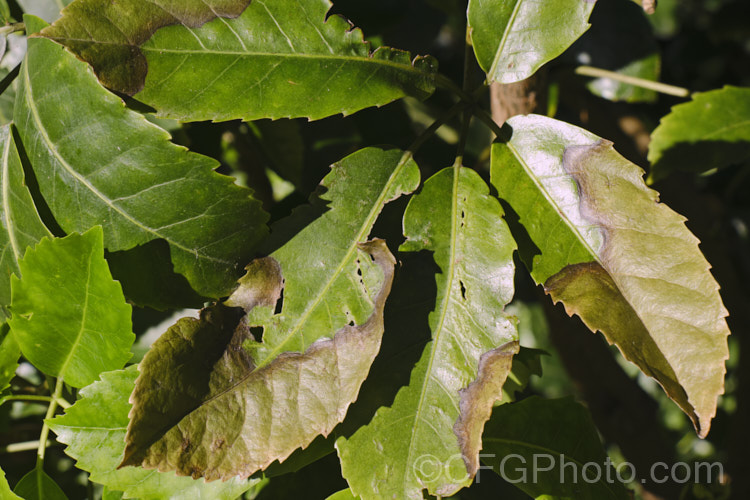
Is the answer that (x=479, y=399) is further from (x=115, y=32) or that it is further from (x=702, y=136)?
(x=702, y=136)

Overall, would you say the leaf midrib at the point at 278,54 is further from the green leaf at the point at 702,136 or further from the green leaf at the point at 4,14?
the green leaf at the point at 702,136

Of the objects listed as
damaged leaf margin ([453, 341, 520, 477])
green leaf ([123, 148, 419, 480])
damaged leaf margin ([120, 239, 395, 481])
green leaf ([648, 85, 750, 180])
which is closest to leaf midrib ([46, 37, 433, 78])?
green leaf ([123, 148, 419, 480])

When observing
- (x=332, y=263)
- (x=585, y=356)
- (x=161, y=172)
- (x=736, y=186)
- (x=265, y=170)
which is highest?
(x=161, y=172)

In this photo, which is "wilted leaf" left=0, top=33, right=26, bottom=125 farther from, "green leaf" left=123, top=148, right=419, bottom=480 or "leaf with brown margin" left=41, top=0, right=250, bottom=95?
"green leaf" left=123, top=148, right=419, bottom=480

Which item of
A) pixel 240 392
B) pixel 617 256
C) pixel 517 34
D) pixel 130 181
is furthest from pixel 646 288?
pixel 130 181

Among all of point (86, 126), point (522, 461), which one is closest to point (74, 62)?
point (86, 126)

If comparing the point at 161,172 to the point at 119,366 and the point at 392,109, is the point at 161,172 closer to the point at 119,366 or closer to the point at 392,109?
the point at 119,366
